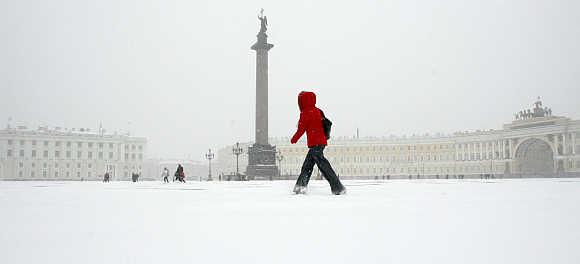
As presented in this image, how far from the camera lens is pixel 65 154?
336 feet

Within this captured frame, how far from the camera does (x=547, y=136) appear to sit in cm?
8688

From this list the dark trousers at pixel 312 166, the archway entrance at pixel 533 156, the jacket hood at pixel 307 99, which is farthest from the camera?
the archway entrance at pixel 533 156

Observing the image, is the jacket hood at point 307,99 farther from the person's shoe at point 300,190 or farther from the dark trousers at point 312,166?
the person's shoe at point 300,190

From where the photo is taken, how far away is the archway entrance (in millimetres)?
88625

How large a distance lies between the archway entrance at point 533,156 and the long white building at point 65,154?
78.6m

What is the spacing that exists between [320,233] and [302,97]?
237 inches

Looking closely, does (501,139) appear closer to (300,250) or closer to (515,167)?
(515,167)

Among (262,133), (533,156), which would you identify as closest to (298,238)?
(262,133)

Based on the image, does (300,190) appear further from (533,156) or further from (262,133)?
(533,156)

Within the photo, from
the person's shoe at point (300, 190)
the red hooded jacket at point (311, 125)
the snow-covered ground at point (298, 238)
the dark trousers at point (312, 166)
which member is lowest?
the snow-covered ground at point (298, 238)

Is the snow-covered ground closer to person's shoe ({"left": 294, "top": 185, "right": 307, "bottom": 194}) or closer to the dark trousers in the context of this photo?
the dark trousers

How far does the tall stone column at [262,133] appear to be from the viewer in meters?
38.3

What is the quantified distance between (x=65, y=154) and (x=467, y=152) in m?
85.0

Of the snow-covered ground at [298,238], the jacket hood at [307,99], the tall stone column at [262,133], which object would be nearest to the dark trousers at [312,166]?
the jacket hood at [307,99]
